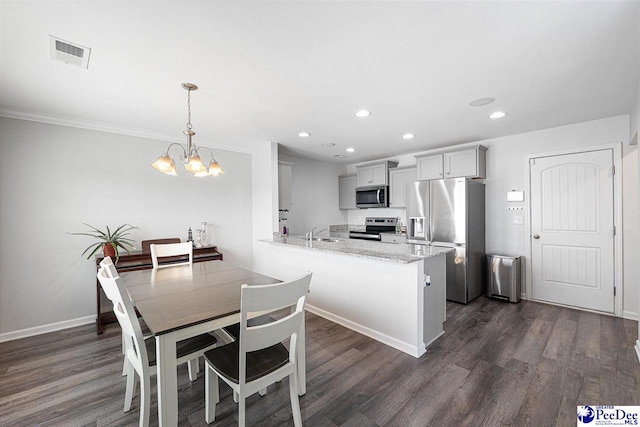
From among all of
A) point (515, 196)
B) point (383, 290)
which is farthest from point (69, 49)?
point (515, 196)

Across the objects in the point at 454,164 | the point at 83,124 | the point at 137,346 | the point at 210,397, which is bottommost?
the point at 210,397

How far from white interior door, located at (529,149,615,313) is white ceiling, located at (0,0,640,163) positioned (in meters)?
0.67

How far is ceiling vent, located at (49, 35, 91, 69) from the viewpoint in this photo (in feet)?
5.65

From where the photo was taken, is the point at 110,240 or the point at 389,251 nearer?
the point at 389,251

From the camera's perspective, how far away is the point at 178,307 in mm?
1551

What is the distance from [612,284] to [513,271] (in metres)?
0.99

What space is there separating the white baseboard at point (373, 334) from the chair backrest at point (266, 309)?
4.60ft

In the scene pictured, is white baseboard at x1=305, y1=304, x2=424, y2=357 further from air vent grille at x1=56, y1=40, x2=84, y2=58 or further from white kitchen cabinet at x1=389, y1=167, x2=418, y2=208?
air vent grille at x1=56, y1=40, x2=84, y2=58

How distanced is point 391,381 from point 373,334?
69cm

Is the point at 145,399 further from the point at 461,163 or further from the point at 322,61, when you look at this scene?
the point at 461,163

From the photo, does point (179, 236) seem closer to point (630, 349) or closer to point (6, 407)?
A: point (6, 407)

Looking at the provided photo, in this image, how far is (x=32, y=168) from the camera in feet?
9.60

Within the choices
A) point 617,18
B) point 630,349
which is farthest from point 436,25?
point 630,349

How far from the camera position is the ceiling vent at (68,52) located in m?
1.72
